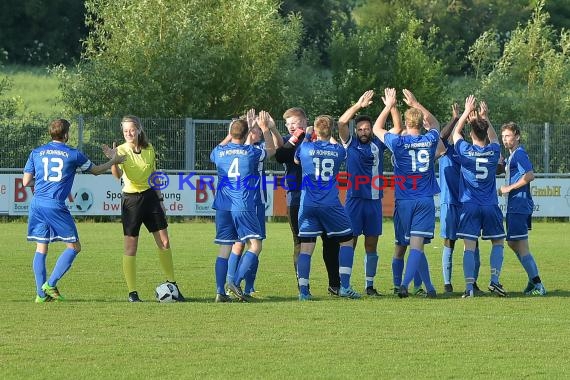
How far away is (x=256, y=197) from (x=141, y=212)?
135cm

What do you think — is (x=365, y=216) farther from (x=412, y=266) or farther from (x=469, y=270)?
(x=469, y=270)

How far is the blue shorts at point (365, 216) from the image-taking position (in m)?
13.8

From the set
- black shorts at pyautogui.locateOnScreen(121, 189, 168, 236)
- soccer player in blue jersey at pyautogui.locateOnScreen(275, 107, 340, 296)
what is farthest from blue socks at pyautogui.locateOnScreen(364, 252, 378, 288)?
black shorts at pyautogui.locateOnScreen(121, 189, 168, 236)

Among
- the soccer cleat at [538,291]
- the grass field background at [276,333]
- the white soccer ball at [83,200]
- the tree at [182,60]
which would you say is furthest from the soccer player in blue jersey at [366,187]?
the tree at [182,60]

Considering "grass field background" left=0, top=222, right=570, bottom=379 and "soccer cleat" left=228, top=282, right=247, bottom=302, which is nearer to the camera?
"grass field background" left=0, top=222, right=570, bottom=379

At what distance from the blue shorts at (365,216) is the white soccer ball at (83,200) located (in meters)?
15.0

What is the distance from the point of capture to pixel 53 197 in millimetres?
12742

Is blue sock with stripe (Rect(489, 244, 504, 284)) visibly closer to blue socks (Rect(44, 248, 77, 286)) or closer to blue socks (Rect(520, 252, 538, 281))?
blue socks (Rect(520, 252, 538, 281))

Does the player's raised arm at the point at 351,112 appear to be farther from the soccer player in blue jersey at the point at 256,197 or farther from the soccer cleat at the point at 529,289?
the soccer cleat at the point at 529,289

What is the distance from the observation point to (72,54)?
213ft

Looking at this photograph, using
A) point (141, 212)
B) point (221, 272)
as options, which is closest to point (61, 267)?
point (141, 212)

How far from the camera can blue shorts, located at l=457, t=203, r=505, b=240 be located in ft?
44.4

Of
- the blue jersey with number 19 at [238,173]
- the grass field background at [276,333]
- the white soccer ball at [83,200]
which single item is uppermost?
the blue jersey with number 19 at [238,173]

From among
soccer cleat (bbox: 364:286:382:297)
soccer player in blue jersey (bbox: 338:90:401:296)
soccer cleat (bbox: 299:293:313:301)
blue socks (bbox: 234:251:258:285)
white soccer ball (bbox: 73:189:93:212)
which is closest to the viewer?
blue socks (bbox: 234:251:258:285)
